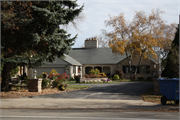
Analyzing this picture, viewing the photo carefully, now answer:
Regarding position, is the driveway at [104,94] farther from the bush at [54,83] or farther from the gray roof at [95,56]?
the gray roof at [95,56]

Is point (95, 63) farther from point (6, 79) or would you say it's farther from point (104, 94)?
point (6, 79)

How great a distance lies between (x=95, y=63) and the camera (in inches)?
1524

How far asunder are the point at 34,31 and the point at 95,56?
27.4 metres

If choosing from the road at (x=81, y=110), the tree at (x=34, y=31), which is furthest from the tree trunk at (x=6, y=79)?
the road at (x=81, y=110)

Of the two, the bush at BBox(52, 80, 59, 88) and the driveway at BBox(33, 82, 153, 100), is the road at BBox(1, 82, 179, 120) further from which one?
the bush at BBox(52, 80, 59, 88)

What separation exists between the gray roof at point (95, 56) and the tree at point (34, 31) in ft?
73.0

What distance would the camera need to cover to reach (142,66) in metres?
37.0

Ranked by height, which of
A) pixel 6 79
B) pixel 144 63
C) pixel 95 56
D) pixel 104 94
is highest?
pixel 95 56

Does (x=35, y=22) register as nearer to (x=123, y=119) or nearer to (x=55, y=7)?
(x=55, y=7)

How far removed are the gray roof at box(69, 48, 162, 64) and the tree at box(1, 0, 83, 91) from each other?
22.3 meters

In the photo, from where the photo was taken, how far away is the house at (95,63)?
111 ft

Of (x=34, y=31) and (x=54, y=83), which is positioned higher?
(x=34, y=31)

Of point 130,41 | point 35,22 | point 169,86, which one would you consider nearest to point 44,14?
point 35,22

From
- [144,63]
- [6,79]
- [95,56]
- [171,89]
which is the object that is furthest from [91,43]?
[171,89]
